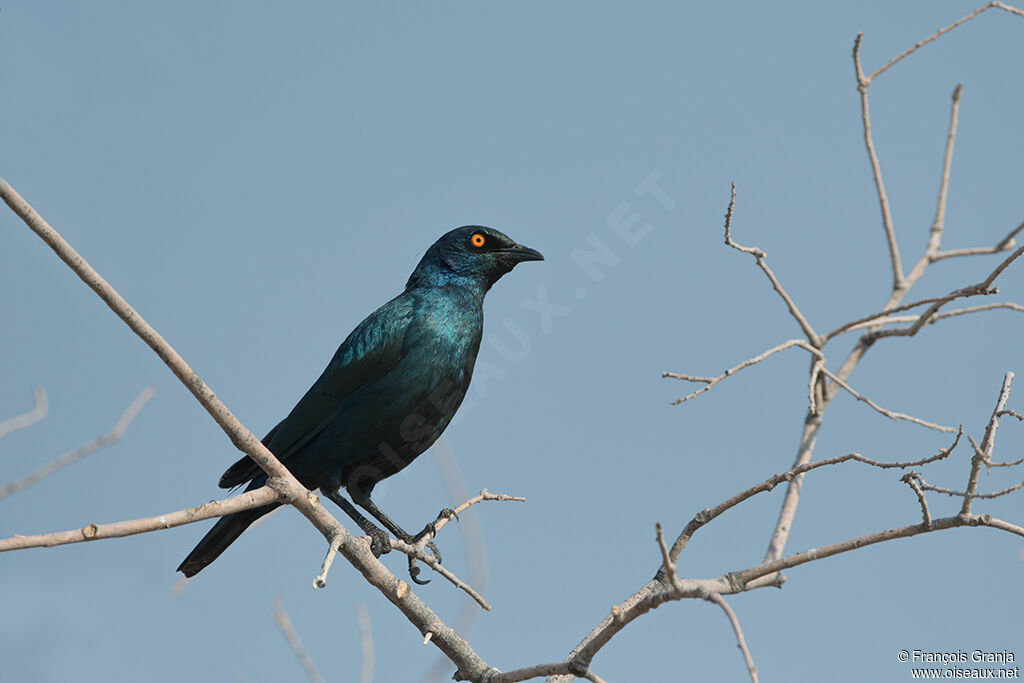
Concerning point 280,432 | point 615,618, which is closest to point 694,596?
point 615,618

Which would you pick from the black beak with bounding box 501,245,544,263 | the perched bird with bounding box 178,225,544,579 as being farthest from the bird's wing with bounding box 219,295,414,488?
the black beak with bounding box 501,245,544,263

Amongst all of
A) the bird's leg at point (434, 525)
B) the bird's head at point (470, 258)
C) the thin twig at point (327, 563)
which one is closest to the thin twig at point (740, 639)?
the thin twig at point (327, 563)

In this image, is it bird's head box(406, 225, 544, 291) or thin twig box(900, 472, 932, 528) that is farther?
bird's head box(406, 225, 544, 291)

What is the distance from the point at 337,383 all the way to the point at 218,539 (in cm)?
105

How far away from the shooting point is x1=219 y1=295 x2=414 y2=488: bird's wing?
211 inches

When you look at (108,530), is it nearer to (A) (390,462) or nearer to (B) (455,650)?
(B) (455,650)

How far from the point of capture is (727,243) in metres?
4.81

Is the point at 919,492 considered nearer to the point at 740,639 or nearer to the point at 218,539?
the point at 740,639

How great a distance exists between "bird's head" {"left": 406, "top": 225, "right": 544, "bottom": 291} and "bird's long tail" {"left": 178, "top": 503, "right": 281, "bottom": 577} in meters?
1.77

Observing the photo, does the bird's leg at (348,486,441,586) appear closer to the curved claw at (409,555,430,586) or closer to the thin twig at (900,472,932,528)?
the curved claw at (409,555,430,586)

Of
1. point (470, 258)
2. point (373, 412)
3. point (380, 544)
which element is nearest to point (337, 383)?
point (373, 412)

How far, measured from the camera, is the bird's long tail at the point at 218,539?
17.0ft

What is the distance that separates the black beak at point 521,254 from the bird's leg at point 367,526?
1.91m

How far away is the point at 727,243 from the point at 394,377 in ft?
6.33
